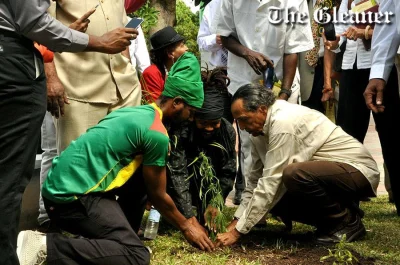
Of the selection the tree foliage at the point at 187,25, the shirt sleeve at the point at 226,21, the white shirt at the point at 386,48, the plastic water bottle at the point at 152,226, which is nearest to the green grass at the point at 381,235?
the white shirt at the point at 386,48

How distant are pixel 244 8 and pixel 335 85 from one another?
2.49m

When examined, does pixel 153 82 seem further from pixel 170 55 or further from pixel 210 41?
pixel 210 41

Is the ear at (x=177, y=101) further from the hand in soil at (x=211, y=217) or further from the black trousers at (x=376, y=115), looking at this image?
the black trousers at (x=376, y=115)

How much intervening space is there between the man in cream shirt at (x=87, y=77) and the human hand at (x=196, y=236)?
0.99 meters

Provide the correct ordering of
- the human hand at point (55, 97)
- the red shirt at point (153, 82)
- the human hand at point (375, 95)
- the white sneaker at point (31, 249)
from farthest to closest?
the red shirt at point (153, 82), the human hand at point (375, 95), the human hand at point (55, 97), the white sneaker at point (31, 249)

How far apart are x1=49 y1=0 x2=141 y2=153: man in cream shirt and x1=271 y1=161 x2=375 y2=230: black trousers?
4.48 feet

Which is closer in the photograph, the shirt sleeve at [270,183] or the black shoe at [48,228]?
the shirt sleeve at [270,183]

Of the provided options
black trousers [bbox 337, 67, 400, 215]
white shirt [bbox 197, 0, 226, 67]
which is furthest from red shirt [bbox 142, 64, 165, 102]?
black trousers [bbox 337, 67, 400, 215]

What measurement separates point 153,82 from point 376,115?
1917 mm

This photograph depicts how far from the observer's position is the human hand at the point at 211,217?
5980mm

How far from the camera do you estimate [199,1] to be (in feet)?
41.1

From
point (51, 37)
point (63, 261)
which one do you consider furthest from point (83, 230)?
point (51, 37)

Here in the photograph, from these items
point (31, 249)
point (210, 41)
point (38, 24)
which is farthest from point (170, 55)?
point (38, 24)

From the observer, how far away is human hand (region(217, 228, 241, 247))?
19.1 feet
